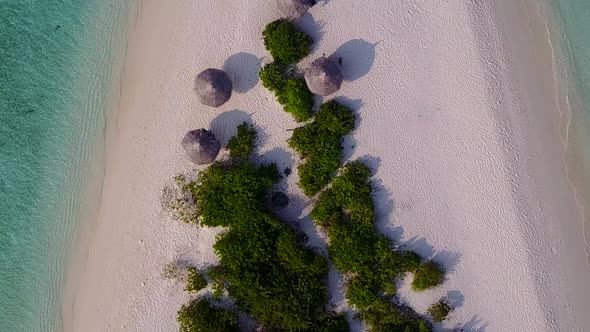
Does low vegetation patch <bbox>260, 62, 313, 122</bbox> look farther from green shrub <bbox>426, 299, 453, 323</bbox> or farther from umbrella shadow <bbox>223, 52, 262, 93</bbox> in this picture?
green shrub <bbox>426, 299, 453, 323</bbox>

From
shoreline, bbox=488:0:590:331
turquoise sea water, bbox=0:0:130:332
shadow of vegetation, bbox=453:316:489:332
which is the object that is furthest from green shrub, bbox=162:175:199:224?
shoreline, bbox=488:0:590:331

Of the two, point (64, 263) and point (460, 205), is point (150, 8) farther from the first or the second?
point (460, 205)

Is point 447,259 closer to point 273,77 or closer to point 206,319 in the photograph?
point 206,319

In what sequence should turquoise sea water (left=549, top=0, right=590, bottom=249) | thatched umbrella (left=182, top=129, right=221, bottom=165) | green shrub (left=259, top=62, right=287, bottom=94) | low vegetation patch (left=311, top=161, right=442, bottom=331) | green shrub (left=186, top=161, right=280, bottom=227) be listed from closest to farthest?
thatched umbrella (left=182, top=129, right=221, bottom=165), green shrub (left=186, top=161, right=280, bottom=227), low vegetation patch (left=311, top=161, right=442, bottom=331), green shrub (left=259, top=62, right=287, bottom=94), turquoise sea water (left=549, top=0, right=590, bottom=249)

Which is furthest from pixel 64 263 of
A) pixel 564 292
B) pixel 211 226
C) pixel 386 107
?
pixel 564 292

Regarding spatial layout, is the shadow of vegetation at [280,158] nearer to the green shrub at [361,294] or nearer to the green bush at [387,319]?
the green shrub at [361,294]

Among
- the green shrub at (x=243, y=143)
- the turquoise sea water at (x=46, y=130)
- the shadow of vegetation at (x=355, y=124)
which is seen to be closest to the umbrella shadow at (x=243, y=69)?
the green shrub at (x=243, y=143)

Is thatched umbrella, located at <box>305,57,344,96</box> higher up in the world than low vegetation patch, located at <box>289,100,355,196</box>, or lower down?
higher up
